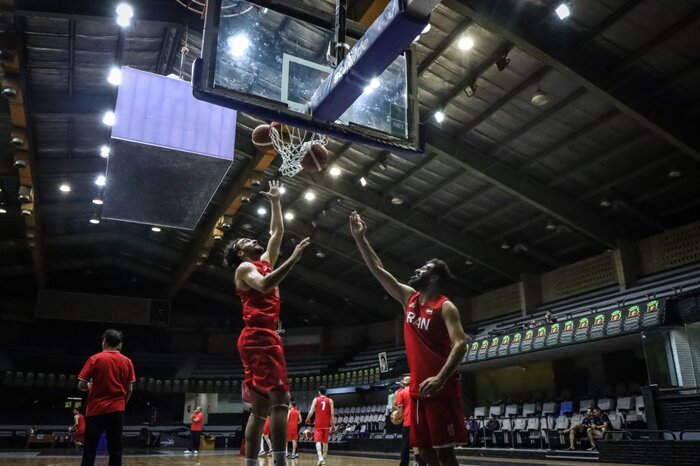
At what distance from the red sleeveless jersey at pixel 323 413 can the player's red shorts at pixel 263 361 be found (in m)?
8.74

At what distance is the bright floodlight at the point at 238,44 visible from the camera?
464 centimetres

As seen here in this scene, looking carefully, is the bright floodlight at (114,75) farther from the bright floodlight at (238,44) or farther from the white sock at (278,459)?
the white sock at (278,459)

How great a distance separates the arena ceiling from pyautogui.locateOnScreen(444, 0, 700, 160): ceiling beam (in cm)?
3

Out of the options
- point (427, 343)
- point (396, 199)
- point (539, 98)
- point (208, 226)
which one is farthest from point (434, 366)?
point (208, 226)

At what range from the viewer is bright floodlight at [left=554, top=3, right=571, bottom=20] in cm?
965

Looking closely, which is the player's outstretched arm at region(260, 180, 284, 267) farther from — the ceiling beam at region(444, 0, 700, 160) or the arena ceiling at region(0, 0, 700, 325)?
the ceiling beam at region(444, 0, 700, 160)

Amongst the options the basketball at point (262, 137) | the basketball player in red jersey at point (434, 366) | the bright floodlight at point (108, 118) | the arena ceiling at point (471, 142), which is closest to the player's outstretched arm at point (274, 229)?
the basketball player in red jersey at point (434, 366)

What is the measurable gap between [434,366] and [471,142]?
38.5 feet

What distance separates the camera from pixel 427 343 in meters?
3.02

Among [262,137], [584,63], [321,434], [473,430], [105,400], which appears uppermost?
[584,63]

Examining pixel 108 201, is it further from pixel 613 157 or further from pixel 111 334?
pixel 613 157

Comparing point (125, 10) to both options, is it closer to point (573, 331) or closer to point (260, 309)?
point (260, 309)

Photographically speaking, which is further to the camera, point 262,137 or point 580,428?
point 580,428

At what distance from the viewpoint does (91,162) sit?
16.8 m
